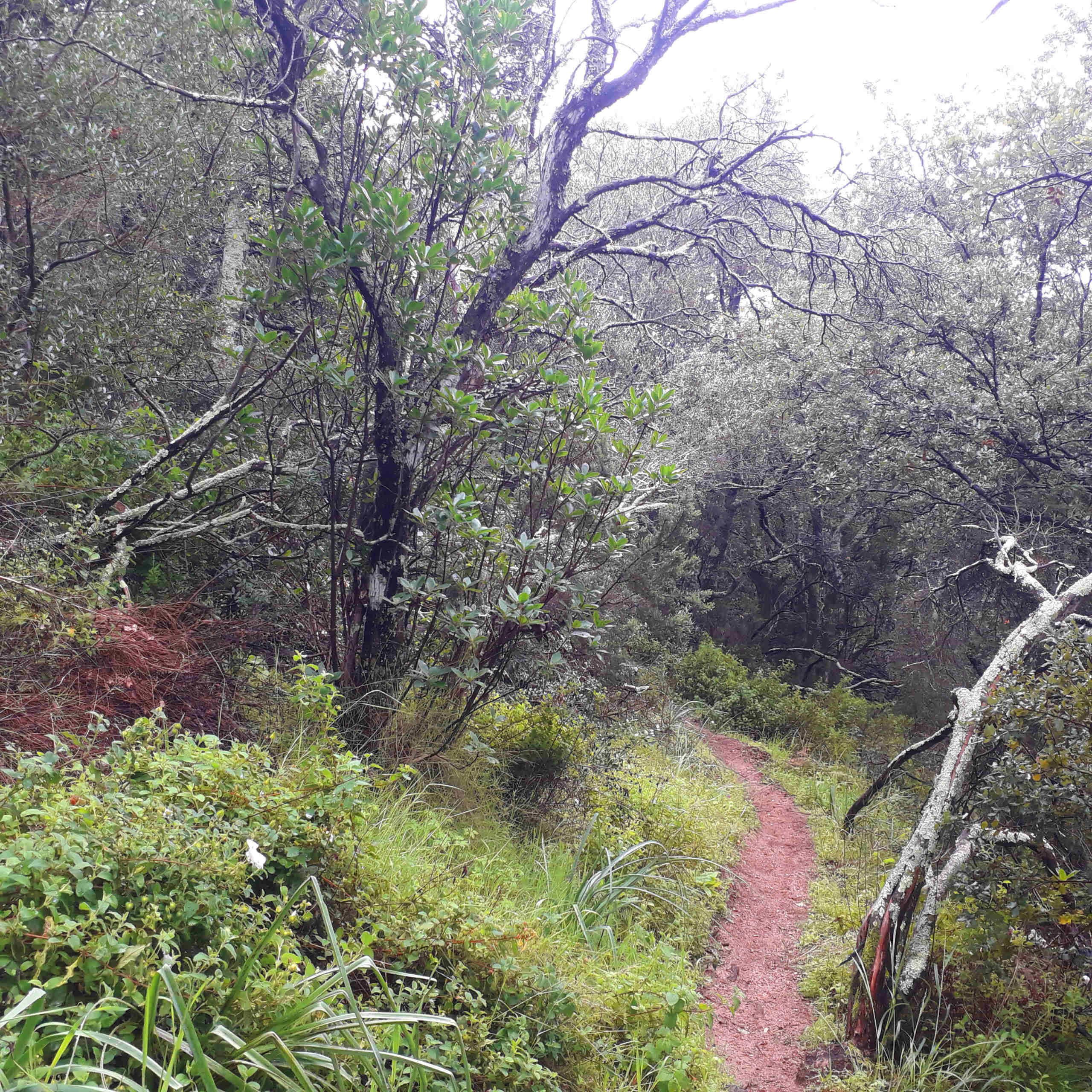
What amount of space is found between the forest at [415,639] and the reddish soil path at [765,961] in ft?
0.12

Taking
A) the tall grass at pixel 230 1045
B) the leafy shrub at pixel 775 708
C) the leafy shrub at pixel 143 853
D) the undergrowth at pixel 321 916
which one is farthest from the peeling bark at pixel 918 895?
the leafy shrub at pixel 775 708

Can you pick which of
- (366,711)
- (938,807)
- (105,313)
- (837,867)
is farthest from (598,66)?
(837,867)

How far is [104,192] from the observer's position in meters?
6.81

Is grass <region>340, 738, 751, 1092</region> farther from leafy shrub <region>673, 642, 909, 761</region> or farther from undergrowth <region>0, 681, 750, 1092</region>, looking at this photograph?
leafy shrub <region>673, 642, 909, 761</region>

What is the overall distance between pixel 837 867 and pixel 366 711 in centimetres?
450

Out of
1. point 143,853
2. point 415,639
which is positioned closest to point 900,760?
point 415,639

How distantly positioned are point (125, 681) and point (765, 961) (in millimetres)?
4196

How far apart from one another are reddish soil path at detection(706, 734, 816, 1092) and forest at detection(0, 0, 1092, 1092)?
0.12 ft

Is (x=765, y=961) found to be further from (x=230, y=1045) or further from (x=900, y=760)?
(x=230, y=1045)

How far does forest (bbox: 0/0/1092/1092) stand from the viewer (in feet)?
7.96

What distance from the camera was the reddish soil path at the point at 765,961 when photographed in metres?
3.73

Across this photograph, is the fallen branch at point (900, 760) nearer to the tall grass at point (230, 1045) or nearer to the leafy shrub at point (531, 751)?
the leafy shrub at point (531, 751)

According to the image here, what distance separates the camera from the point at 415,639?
505cm

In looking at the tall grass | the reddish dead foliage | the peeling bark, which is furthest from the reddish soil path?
the reddish dead foliage
